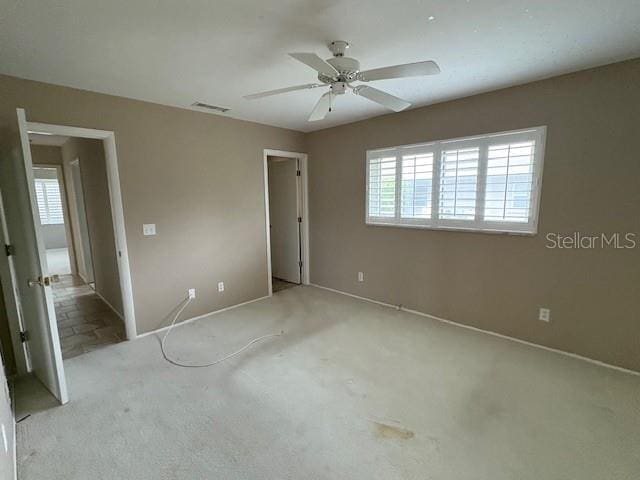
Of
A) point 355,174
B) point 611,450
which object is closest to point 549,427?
point 611,450

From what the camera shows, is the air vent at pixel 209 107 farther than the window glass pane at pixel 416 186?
No

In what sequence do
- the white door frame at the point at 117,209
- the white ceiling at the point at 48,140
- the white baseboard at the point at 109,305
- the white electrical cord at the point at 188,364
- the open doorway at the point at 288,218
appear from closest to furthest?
the white electrical cord at the point at 188,364 → the white door frame at the point at 117,209 → the white baseboard at the point at 109,305 → the white ceiling at the point at 48,140 → the open doorway at the point at 288,218

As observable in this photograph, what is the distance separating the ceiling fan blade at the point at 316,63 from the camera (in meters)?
1.51

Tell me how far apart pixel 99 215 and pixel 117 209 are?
118 cm

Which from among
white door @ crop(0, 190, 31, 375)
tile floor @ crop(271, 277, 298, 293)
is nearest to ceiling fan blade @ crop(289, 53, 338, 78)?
white door @ crop(0, 190, 31, 375)

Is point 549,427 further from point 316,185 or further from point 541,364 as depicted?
point 316,185

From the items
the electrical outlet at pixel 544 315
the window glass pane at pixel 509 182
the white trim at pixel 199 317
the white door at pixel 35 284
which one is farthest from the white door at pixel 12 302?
the electrical outlet at pixel 544 315

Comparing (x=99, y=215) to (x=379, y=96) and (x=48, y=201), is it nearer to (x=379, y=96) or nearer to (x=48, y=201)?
(x=379, y=96)

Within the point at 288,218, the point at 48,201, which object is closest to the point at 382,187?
the point at 288,218

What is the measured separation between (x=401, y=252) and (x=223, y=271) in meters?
2.29

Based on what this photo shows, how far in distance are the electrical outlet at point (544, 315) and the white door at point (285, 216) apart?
10.7 ft

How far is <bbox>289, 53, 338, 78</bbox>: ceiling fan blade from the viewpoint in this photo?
1.51m

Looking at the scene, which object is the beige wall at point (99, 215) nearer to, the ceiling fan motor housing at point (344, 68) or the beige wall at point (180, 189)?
the beige wall at point (180, 189)

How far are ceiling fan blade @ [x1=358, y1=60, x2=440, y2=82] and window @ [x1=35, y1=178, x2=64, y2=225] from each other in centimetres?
949
